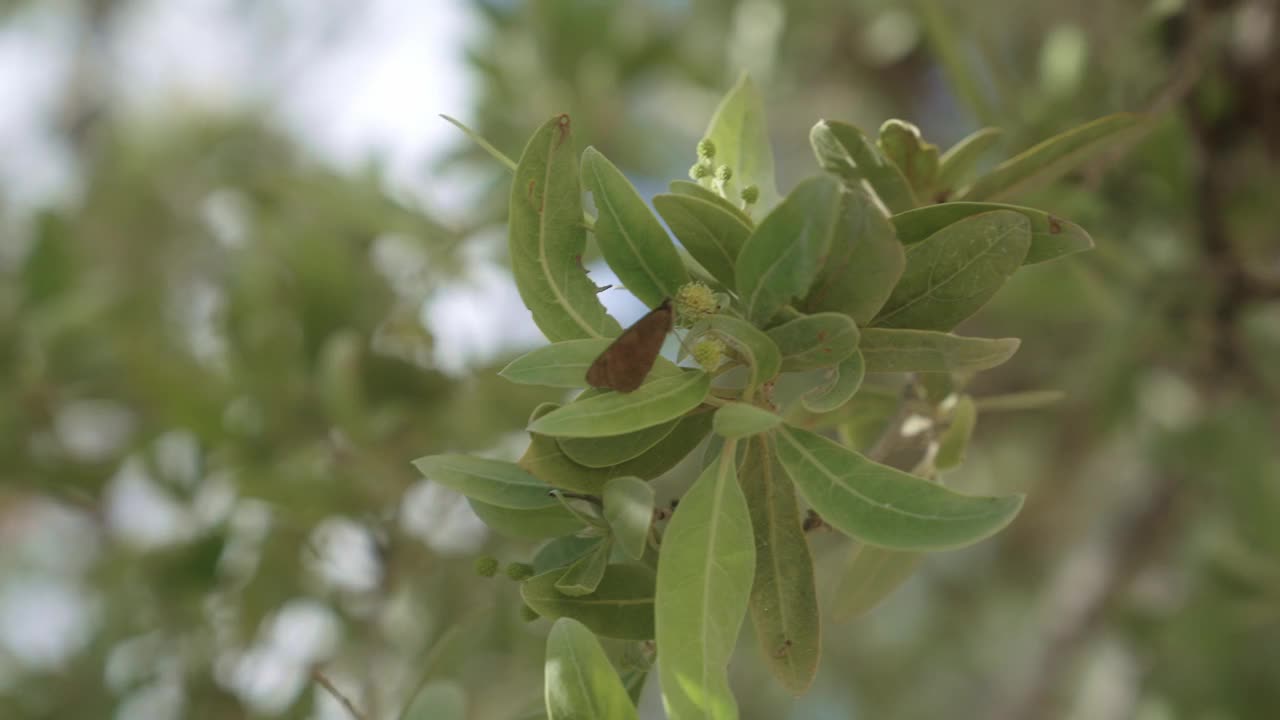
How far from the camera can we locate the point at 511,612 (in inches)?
56.0

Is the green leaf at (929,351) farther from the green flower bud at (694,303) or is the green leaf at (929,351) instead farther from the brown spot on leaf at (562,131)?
the brown spot on leaf at (562,131)

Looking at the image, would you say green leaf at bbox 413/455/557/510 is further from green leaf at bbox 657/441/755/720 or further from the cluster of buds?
the cluster of buds

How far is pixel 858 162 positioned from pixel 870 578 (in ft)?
0.90

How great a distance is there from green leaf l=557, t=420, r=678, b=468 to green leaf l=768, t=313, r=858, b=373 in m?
0.09

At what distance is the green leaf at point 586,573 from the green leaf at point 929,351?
19 centimetres

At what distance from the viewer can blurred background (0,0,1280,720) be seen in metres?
1.34

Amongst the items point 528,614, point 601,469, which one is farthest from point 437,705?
point 601,469

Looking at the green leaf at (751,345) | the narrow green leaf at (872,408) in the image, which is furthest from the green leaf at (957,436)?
the green leaf at (751,345)

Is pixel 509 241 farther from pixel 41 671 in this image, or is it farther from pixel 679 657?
pixel 41 671

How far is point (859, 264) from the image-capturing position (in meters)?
0.61

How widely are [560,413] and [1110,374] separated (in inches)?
49.9

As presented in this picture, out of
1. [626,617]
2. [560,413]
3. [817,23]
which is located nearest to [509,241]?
[560,413]

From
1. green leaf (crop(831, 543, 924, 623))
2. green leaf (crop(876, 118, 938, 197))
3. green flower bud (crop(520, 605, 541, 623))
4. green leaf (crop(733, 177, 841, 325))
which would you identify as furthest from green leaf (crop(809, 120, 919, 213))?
green flower bud (crop(520, 605, 541, 623))

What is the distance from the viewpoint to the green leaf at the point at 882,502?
545 mm
